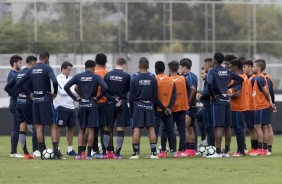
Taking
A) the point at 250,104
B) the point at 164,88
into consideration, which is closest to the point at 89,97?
the point at 164,88

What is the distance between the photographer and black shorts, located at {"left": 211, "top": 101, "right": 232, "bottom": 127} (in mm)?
22922

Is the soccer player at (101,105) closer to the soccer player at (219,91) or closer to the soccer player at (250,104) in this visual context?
the soccer player at (219,91)

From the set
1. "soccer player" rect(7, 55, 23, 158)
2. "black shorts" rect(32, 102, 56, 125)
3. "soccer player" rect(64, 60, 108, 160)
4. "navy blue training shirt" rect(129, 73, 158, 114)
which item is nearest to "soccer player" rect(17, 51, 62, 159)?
"black shorts" rect(32, 102, 56, 125)

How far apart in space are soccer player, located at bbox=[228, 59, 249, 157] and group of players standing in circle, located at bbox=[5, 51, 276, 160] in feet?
0.07

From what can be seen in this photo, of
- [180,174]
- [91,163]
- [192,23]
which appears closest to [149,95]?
[91,163]

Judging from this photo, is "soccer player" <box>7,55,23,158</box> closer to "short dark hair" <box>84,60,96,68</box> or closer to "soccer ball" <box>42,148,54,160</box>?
"soccer ball" <box>42,148,54,160</box>

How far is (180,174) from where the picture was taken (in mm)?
18578

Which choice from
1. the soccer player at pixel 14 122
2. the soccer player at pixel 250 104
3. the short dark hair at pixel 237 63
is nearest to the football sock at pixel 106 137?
the soccer player at pixel 14 122

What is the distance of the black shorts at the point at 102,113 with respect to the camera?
23.1 metres

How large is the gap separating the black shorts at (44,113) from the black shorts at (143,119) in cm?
173

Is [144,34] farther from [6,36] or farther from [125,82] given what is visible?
[125,82]

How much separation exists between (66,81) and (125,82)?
2.53 m

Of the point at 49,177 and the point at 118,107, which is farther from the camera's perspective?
the point at 118,107

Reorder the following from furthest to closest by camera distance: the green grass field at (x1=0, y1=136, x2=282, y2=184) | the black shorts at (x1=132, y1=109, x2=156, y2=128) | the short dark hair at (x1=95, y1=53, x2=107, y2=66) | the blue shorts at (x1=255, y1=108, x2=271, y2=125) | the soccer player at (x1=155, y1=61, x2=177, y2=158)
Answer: the blue shorts at (x1=255, y1=108, x2=271, y2=125) → the short dark hair at (x1=95, y1=53, x2=107, y2=66) → the soccer player at (x1=155, y1=61, x2=177, y2=158) → the black shorts at (x1=132, y1=109, x2=156, y2=128) → the green grass field at (x1=0, y1=136, x2=282, y2=184)
